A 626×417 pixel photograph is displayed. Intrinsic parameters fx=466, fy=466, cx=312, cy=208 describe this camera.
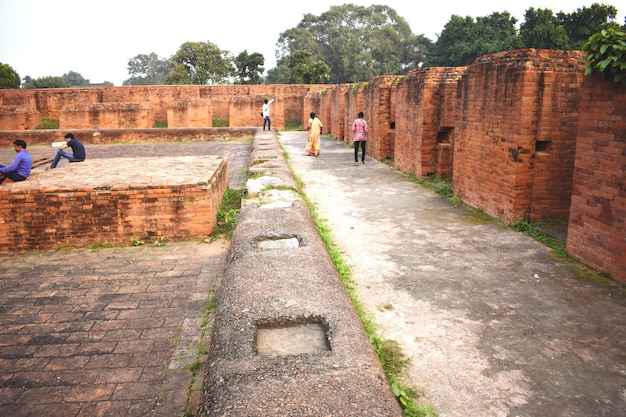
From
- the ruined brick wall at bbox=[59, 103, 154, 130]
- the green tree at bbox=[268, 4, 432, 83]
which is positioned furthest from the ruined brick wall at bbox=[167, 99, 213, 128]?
the green tree at bbox=[268, 4, 432, 83]

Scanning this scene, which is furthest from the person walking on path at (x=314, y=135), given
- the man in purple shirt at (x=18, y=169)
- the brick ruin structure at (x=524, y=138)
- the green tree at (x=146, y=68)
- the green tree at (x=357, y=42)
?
the green tree at (x=146, y=68)

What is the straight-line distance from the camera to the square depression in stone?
2.38 meters

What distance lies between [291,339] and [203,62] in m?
38.1

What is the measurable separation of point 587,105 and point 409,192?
353cm

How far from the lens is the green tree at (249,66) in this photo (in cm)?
3719

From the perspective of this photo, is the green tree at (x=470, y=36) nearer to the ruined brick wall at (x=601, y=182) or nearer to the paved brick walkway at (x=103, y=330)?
the ruined brick wall at (x=601, y=182)

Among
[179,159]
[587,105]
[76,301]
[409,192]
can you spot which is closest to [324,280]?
[76,301]

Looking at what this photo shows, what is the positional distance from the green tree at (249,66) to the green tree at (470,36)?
49.9 ft

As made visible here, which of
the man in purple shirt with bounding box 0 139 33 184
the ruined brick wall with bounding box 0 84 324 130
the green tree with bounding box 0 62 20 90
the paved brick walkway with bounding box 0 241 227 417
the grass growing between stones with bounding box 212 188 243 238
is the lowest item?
the paved brick walkway with bounding box 0 241 227 417

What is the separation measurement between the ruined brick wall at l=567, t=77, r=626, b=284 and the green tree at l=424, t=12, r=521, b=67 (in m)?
32.8

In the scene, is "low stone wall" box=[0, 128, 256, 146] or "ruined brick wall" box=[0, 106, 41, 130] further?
"ruined brick wall" box=[0, 106, 41, 130]

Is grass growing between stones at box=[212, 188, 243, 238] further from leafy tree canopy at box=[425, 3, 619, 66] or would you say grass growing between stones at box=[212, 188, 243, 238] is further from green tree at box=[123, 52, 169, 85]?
green tree at box=[123, 52, 169, 85]

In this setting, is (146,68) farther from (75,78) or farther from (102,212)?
(102,212)

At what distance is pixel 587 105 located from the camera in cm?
433
